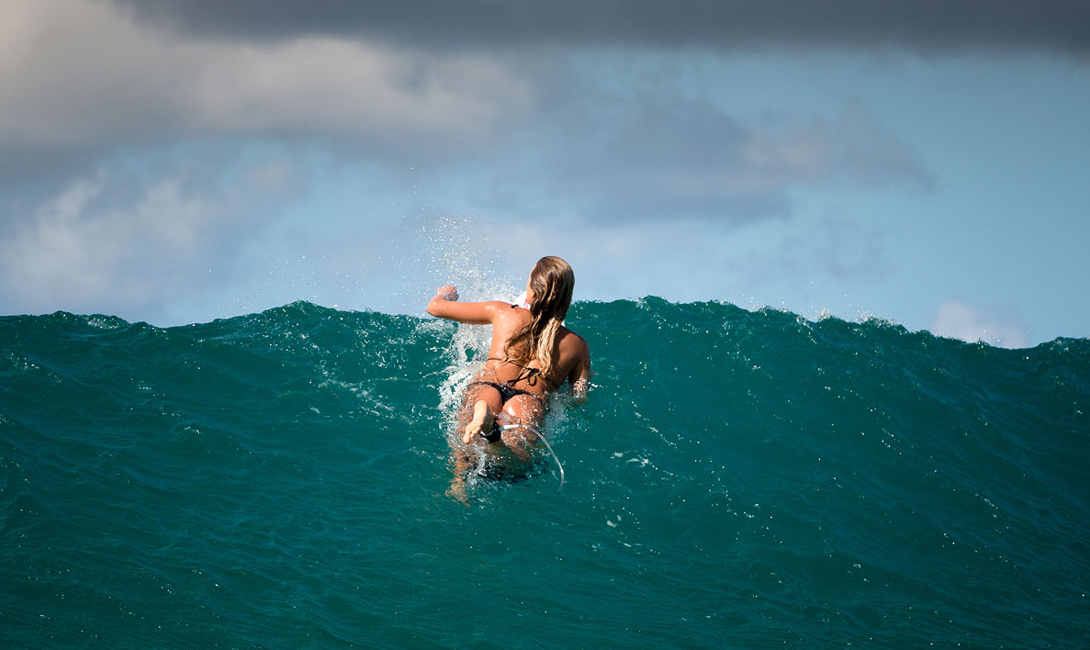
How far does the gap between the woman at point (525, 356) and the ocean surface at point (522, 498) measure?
1.45 feet

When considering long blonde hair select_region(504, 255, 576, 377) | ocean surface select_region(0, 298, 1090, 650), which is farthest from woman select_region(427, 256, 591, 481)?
ocean surface select_region(0, 298, 1090, 650)

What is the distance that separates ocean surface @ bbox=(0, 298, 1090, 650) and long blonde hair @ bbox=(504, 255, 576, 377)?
0.61m

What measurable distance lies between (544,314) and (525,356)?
17.5 inches

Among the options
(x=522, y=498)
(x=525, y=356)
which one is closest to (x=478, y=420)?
(x=525, y=356)

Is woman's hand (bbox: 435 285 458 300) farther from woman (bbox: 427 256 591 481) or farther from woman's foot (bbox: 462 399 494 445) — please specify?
woman's foot (bbox: 462 399 494 445)

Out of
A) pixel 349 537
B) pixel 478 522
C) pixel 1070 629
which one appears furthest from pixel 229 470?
pixel 1070 629

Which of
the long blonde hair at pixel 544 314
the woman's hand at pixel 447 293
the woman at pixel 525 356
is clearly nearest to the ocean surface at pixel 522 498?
the woman at pixel 525 356

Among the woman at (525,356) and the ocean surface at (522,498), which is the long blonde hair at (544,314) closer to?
the woman at (525,356)

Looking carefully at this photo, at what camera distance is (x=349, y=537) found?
7758 mm

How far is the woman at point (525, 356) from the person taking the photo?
7141 mm

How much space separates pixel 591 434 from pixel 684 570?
2.06m

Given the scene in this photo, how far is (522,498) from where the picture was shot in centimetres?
825

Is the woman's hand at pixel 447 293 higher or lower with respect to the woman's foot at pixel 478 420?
higher

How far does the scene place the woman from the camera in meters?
7.14
